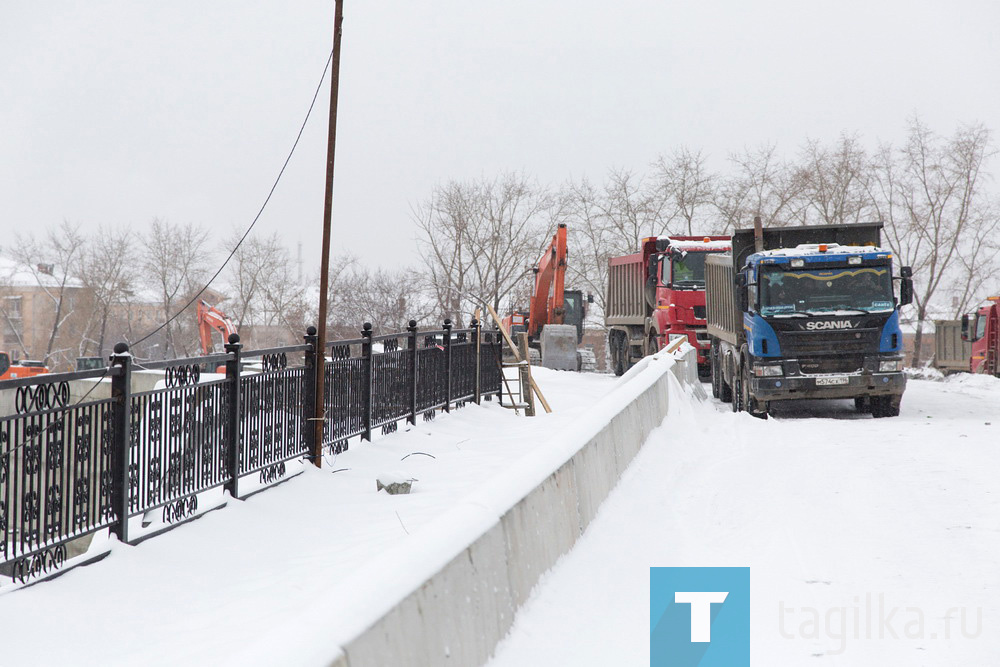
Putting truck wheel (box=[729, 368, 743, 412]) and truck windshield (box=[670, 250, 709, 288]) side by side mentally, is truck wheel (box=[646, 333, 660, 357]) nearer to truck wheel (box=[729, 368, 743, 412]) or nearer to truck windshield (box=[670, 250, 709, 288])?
truck windshield (box=[670, 250, 709, 288])

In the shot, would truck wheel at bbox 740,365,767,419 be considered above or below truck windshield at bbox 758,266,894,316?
below

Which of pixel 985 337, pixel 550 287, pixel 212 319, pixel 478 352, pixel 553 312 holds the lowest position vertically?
pixel 478 352

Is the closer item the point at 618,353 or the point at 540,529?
the point at 540,529

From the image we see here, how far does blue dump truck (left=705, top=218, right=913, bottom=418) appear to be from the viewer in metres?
16.8

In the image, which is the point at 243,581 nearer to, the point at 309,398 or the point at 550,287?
the point at 309,398

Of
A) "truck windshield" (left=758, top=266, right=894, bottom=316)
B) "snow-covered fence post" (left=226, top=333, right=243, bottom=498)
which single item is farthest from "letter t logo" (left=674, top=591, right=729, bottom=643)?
"truck windshield" (left=758, top=266, right=894, bottom=316)

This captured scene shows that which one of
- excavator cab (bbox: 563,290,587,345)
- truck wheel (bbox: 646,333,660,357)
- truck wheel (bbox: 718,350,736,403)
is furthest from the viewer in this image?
excavator cab (bbox: 563,290,587,345)

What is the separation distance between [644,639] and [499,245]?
58874 millimetres

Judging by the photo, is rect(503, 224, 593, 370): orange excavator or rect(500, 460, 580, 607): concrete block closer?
rect(500, 460, 580, 607): concrete block

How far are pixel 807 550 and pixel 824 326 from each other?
10.4 meters

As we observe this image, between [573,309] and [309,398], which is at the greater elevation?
[573,309]

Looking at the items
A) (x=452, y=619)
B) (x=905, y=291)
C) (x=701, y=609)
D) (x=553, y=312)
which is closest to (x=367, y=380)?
Answer: (x=701, y=609)

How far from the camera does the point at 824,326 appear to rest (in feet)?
55.5

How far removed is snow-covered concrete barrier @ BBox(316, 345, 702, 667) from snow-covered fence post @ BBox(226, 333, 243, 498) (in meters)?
3.27
